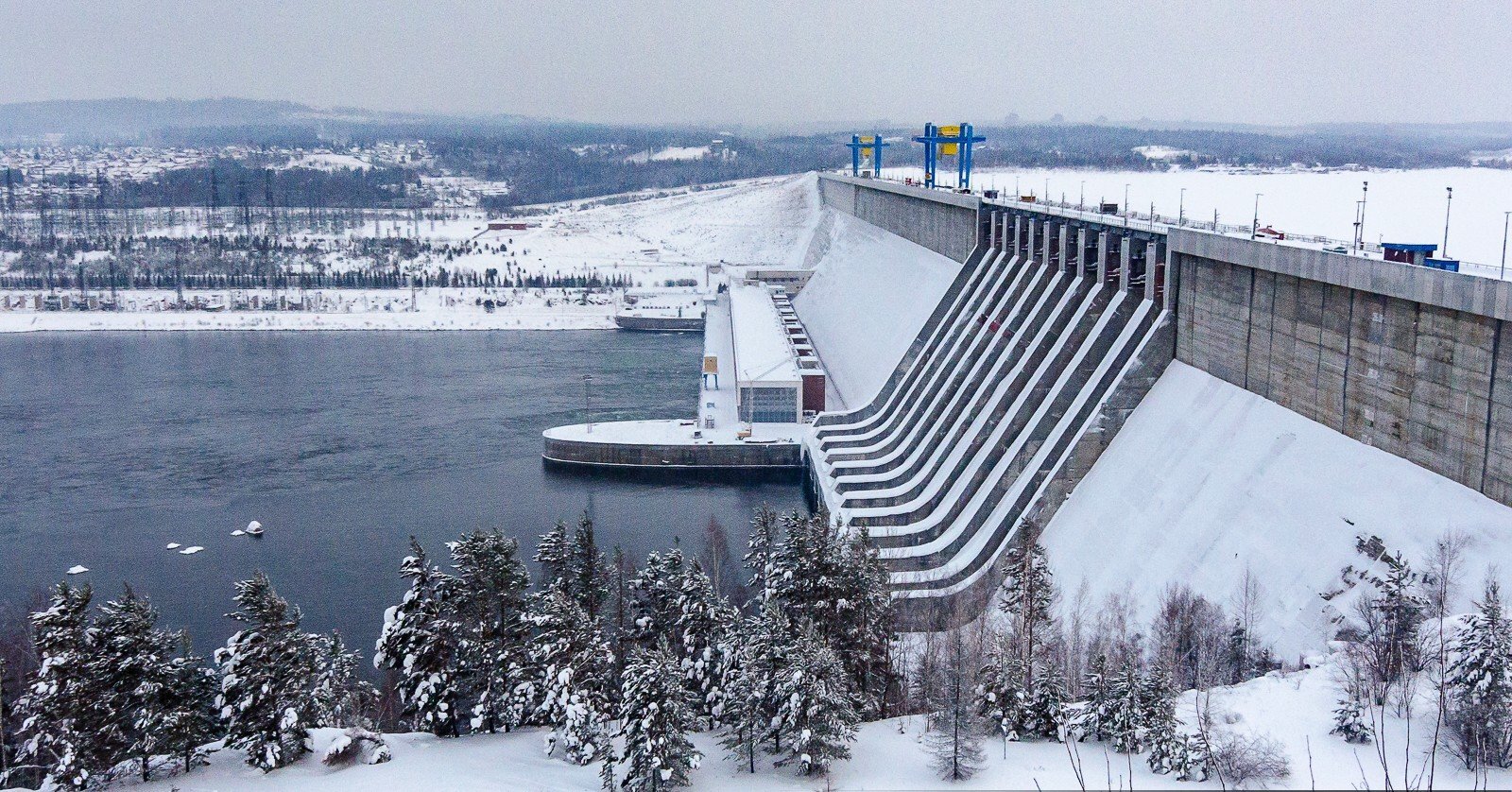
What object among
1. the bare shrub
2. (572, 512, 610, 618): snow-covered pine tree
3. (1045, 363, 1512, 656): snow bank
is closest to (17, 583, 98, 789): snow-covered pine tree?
(572, 512, 610, 618): snow-covered pine tree

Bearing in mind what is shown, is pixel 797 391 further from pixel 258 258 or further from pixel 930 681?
pixel 258 258

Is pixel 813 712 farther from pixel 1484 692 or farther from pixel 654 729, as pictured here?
pixel 1484 692

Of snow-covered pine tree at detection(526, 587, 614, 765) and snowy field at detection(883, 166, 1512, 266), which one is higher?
snowy field at detection(883, 166, 1512, 266)

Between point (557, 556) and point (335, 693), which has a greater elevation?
point (557, 556)

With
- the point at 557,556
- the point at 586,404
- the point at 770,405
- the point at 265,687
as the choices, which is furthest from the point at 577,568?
the point at 586,404

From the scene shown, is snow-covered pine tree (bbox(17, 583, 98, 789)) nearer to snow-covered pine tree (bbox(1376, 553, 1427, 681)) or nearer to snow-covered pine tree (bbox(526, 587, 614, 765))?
snow-covered pine tree (bbox(526, 587, 614, 765))

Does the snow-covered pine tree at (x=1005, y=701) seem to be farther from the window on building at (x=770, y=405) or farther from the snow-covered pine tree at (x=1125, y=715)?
the window on building at (x=770, y=405)

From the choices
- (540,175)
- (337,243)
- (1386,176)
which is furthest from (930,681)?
(540,175)

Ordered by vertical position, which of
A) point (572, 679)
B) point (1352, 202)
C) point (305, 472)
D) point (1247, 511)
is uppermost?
point (1352, 202)
